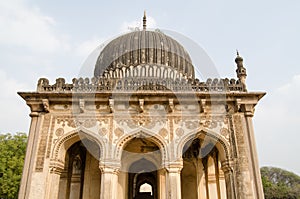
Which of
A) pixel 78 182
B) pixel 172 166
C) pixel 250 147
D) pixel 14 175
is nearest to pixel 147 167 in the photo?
pixel 78 182

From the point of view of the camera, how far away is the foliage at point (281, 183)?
32.6m

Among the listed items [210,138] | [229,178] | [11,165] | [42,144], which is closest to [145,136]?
[210,138]

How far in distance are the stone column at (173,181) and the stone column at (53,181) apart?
140 inches

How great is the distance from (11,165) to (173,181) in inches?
698

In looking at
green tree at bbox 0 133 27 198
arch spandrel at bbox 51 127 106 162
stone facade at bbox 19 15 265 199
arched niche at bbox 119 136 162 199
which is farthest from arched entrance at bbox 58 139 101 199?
green tree at bbox 0 133 27 198

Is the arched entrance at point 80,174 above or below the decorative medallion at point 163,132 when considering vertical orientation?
below

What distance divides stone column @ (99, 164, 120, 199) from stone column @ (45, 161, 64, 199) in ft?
4.89

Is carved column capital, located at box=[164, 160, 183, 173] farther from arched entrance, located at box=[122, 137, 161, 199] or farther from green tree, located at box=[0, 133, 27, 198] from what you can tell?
green tree, located at box=[0, 133, 27, 198]

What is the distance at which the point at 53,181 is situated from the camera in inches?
342

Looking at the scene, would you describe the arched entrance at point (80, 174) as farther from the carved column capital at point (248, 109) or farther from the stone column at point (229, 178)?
the carved column capital at point (248, 109)

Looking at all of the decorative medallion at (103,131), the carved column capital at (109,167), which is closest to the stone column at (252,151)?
the carved column capital at (109,167)

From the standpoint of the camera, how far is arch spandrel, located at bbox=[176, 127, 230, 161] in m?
8.96

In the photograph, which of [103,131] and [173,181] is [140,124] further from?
[173,181]

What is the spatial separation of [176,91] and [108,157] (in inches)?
125
